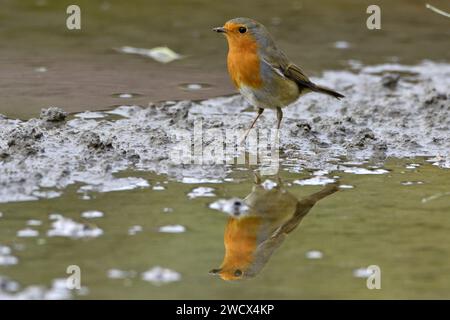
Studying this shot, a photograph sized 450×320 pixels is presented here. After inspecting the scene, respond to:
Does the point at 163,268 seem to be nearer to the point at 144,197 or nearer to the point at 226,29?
the point at 144,197

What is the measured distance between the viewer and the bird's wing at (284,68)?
6875 millimetres

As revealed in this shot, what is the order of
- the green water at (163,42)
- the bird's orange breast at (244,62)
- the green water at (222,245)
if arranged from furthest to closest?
the green water at (163,42)
the bird's orange breast at (244,62)
the green water at (222,245)

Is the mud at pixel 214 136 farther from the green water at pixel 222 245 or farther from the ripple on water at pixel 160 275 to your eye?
the ripple on water at pixel 160 275

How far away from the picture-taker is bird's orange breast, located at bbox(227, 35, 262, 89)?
22.2ft

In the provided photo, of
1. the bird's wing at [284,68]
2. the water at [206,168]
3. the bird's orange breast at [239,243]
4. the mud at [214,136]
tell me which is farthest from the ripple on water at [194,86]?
the bird's orange breast at [239,243]

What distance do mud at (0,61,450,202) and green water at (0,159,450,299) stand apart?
27 centimetres

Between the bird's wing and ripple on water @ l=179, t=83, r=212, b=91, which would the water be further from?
the bird's wing

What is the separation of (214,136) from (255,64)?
692 millimetres

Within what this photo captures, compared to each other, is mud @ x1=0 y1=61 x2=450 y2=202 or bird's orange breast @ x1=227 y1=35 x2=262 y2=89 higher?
bird's orange breast @ x1=227 y1=35 x2=262 y2=89

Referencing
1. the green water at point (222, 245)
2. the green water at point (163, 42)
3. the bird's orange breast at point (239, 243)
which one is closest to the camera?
the green water at point (222, 245)

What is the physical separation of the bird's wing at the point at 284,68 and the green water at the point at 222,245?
1.21m

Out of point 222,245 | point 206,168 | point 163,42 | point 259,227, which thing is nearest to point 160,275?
point 222,245

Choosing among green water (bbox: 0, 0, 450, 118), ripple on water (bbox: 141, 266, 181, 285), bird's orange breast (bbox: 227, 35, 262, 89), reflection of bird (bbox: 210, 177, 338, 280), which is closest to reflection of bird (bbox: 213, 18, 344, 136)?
bird's orange breast (bbox: 227, 35, 262, 89)

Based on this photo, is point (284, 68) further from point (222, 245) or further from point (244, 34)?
point (222, 245)
